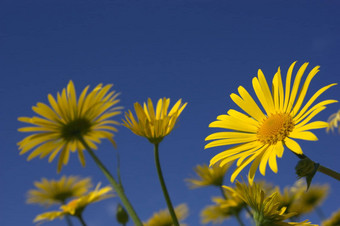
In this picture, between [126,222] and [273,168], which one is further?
[126,222]

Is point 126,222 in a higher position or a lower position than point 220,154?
higher

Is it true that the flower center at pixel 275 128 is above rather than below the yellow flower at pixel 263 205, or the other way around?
above

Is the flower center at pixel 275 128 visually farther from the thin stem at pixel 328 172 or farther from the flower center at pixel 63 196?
the flower center at pixel 63 196

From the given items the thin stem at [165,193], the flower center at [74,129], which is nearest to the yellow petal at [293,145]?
the thin stem at [165,193]

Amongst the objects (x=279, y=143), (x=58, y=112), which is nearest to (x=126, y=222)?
(x=58, y=112)

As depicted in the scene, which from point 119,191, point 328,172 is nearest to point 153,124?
point 119,191

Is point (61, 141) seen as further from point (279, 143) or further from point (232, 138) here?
point (279, 143)

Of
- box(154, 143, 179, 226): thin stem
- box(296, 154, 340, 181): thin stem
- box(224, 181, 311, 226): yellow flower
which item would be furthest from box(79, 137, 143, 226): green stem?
box(296, 154, 340, 181): thin stem
